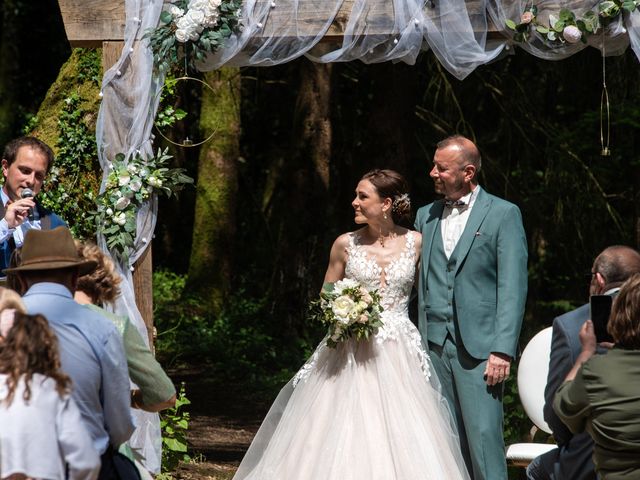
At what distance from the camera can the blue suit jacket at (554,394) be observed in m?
4.60

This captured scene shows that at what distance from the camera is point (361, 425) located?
6133 millimetres

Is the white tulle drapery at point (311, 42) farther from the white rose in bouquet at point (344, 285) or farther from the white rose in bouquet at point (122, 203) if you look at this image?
the white rose in bouquet at point (344, 285)

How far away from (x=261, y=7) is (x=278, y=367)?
715cm

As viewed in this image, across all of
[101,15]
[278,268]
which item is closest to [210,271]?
[278,268]

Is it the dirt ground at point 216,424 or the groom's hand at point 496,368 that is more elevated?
the groom's hand at point 496,368

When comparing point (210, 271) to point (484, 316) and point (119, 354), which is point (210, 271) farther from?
point (119, 354)

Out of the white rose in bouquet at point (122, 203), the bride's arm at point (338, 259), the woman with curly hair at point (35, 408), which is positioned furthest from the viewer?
the bride's arm at point (338, 259)

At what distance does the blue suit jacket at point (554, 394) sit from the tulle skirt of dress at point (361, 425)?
1.28m

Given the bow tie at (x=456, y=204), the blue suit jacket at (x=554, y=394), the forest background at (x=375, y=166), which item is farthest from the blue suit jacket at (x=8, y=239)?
the forest background at (x=375, y=166)

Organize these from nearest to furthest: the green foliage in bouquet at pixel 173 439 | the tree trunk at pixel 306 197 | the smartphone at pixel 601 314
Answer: the smartphone at pixel 601 314 → the green foliage in bouquet at pixel 173 439 → the tree trunk at pixel 306 197

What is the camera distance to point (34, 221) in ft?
19.1

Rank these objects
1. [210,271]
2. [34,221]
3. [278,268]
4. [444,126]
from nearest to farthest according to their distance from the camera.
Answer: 1. [34,221]
2. [444,126]
3. [278,268]
4. [210,271]

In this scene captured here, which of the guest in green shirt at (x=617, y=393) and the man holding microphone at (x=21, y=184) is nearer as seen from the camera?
the guest in green shirt at (x=617, y=393)

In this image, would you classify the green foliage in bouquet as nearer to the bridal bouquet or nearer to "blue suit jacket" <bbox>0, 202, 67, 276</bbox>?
the bridal bouquet
